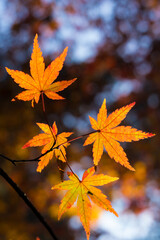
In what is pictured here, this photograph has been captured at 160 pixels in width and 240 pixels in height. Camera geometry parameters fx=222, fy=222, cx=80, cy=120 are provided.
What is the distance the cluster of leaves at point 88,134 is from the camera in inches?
23.3

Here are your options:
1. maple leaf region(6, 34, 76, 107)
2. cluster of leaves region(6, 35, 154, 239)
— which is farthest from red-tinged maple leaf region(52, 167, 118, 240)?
maple leaf region(6, 34, 76, 107)

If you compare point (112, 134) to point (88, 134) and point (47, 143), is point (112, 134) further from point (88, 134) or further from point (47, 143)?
point (47, 143)

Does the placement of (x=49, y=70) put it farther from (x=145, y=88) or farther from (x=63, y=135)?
(x=145, y=88)

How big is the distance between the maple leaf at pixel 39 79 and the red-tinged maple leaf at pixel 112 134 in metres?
0.14

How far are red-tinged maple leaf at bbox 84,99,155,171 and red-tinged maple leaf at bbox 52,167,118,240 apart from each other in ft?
0.20

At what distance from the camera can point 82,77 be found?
17.5ft

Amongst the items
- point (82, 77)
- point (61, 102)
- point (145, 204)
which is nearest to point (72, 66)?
point (82, 77)

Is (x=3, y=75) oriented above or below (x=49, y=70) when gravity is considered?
above

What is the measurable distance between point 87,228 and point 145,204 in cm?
595

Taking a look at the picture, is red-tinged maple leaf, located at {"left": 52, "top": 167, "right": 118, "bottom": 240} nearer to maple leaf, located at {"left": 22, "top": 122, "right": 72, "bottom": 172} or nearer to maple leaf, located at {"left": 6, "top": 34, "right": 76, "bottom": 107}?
maple leaf, located at {"left": 22, "top": 122, "right": 72, "bottom": 172}

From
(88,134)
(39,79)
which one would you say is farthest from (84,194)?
(39,79)

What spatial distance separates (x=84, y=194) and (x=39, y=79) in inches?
13.9

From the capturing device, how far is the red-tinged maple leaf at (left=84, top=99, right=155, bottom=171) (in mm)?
619

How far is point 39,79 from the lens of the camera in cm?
62
